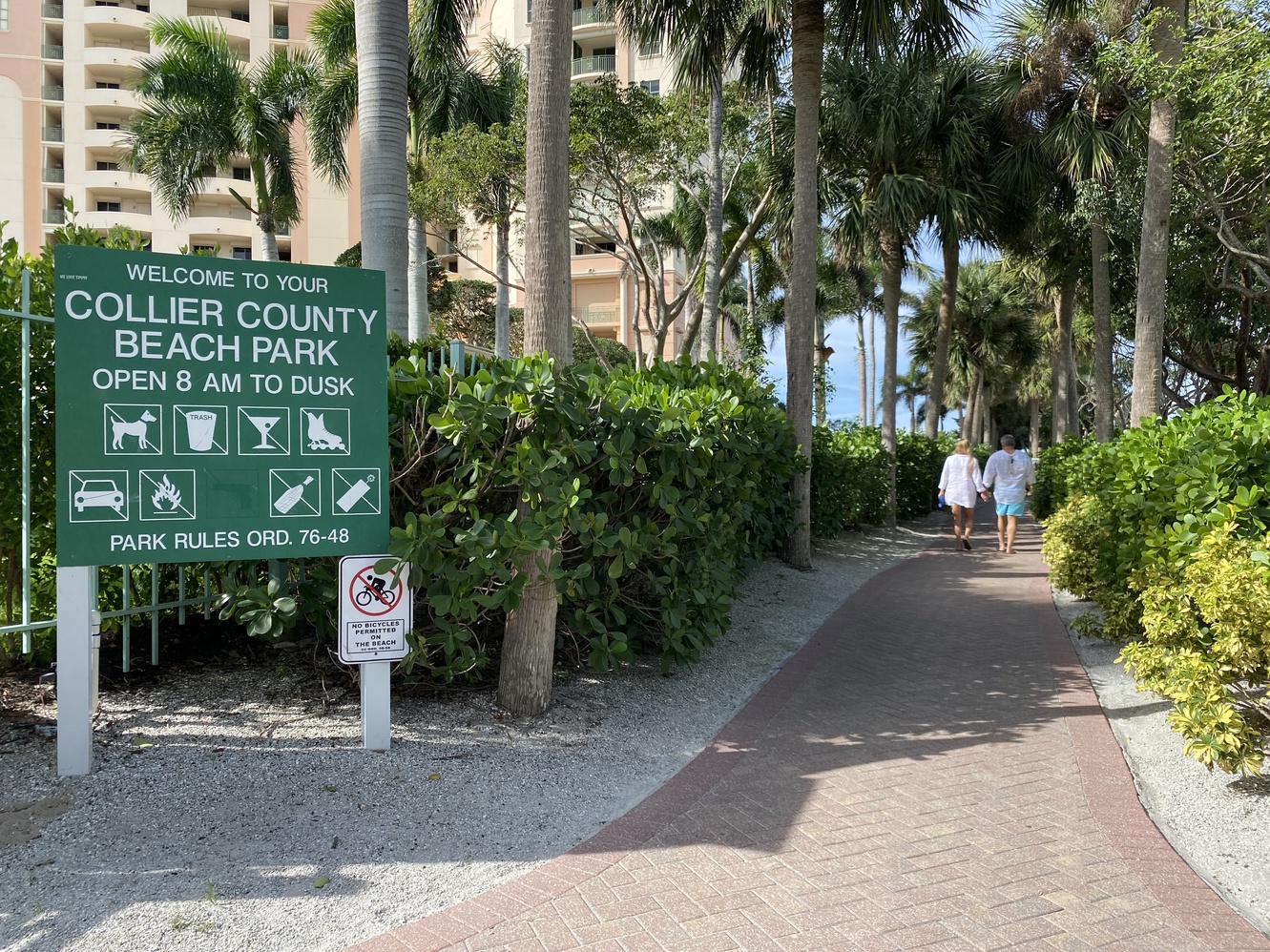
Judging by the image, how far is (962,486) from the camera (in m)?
14.6

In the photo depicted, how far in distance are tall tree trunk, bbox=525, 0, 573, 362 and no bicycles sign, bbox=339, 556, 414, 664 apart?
158 centimetres

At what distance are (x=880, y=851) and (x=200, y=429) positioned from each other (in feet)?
11.8

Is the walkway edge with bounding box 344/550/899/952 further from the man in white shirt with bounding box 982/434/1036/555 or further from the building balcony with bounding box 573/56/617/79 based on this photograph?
the building balcony with bounding box 573/56/617/79

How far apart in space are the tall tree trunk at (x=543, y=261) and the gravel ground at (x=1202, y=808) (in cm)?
318

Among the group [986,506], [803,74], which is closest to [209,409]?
[803,74]

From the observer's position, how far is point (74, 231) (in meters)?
5.21

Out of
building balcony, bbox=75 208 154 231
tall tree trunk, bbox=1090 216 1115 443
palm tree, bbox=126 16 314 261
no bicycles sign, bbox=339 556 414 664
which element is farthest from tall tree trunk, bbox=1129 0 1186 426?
building balcony, bbox=75 208 154 231

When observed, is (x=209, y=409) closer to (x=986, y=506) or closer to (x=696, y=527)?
(x=696, y=527)

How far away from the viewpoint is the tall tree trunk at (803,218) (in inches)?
415

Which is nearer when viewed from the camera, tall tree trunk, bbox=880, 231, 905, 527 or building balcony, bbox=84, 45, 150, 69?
tall tree trunk, bbox=880, 231, 905, 527

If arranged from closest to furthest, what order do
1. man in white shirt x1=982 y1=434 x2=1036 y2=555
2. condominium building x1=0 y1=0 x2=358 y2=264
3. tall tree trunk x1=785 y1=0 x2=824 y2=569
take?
tall tree trunk x1=785 y1=0 x2=824 y2=569 → man in white shirt x1=982 y1=434 x2=1036 y2=555 → condominium building x1=0 y1=0 x2=358 y2=264

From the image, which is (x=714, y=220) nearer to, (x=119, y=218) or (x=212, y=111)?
(x=212, y=111)

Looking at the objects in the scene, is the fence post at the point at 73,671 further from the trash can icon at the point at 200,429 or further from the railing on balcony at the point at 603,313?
the railing on balcony at the point at 603,313

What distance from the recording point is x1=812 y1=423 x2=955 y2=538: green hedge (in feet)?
42.8
